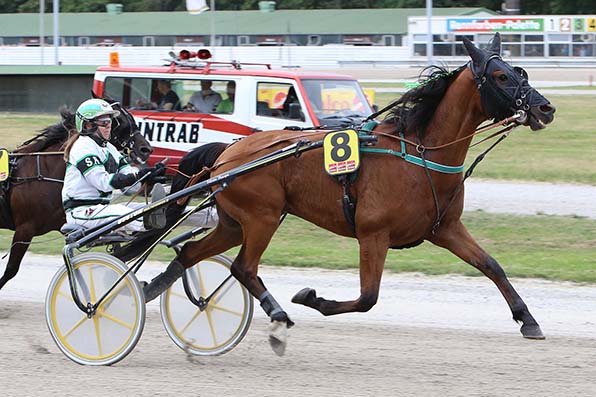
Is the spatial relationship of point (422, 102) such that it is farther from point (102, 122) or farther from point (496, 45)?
point (102, 122)

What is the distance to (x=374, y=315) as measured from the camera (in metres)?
7.44

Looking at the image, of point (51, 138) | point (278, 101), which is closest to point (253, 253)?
point (51, 138)

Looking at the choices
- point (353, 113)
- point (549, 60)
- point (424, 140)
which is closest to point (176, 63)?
point (353, 113)

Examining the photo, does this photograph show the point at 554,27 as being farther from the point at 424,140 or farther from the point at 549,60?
the point at 424,140

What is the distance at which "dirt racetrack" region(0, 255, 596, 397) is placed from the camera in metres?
5.48

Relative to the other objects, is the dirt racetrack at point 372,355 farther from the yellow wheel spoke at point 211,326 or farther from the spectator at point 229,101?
the spectator at point 229,101

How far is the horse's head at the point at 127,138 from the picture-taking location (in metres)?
7.11

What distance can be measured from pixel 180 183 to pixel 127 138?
0.75 m

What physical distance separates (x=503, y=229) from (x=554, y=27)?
33.9m

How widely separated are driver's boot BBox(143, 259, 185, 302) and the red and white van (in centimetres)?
647

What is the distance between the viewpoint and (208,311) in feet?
21.2

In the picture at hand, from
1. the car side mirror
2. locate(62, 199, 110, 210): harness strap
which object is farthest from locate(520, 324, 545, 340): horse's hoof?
the car side mirror

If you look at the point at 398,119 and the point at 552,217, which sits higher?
the point at 398,119

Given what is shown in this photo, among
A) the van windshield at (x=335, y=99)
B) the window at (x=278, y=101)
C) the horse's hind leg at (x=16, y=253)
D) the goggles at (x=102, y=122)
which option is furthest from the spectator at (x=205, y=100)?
the goggles at (x=102, y=122)
